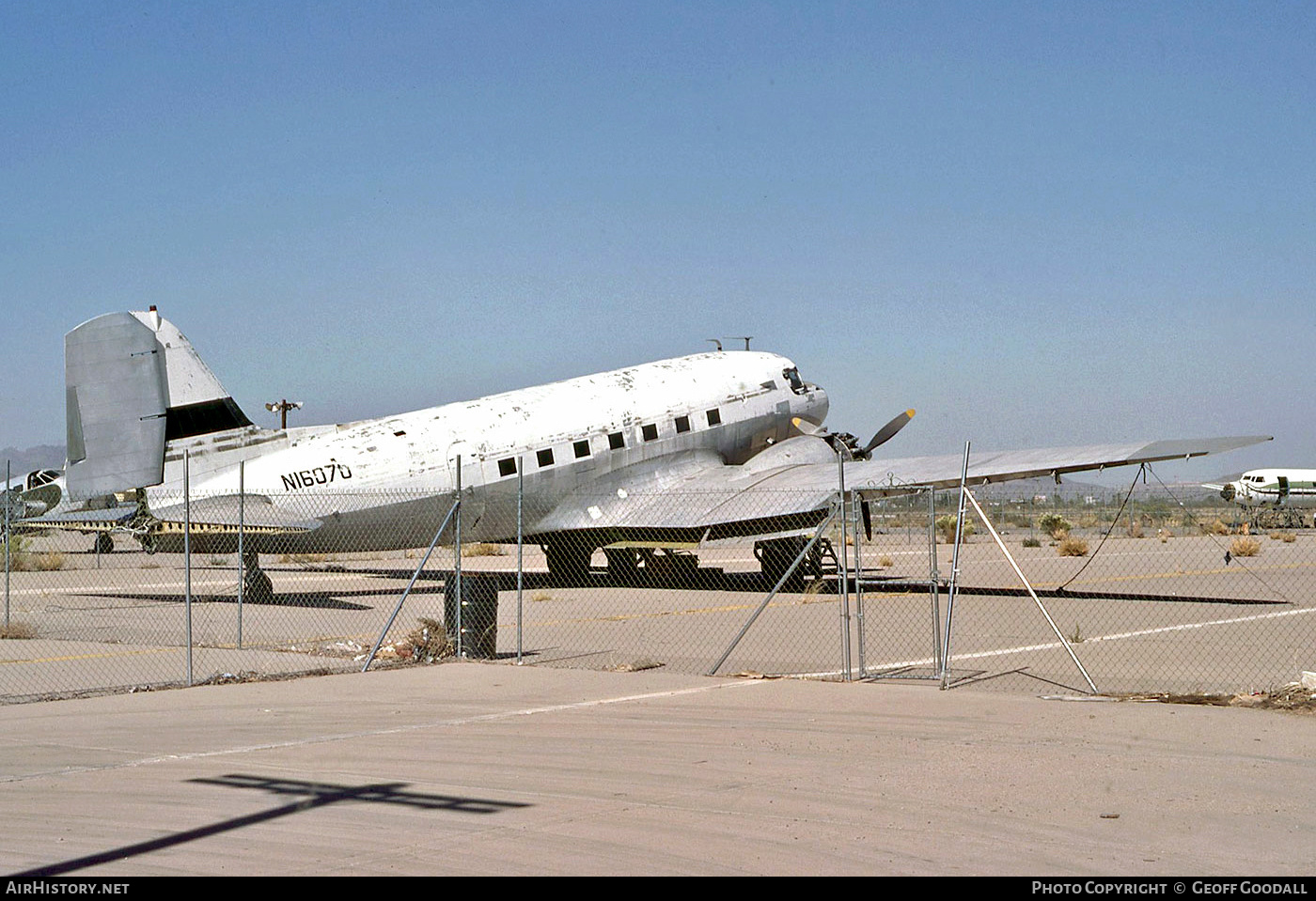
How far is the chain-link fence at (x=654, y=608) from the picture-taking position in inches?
621

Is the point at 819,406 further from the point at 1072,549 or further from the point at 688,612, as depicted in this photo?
the point at 1072,549

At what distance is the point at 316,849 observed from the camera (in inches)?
287

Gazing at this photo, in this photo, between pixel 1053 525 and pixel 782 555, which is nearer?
pixel 782 555

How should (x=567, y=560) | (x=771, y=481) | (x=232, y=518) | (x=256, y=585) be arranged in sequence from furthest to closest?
(x=567, y=560)
(x=771, y=481)
(x=256, y=585)
(x=232, y=518)

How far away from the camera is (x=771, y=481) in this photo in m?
29.2

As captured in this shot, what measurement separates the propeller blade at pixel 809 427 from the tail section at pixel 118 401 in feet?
48.1

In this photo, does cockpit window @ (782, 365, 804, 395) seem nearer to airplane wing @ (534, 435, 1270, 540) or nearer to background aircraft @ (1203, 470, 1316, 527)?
airplane wing @ (534, 435, 1270, 540)

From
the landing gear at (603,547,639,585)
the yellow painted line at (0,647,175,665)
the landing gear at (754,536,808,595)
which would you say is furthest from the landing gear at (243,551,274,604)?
the landing gear at (754,536,808,595)

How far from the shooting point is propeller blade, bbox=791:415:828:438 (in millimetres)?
31977

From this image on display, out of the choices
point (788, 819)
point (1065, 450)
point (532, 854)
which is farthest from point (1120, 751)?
point (1065, 450)

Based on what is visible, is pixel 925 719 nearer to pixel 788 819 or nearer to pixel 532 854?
pixel 788 819

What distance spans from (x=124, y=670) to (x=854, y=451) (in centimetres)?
1881

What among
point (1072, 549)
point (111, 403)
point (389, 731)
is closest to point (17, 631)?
point (111, 403)

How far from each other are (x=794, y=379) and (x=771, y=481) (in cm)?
469
